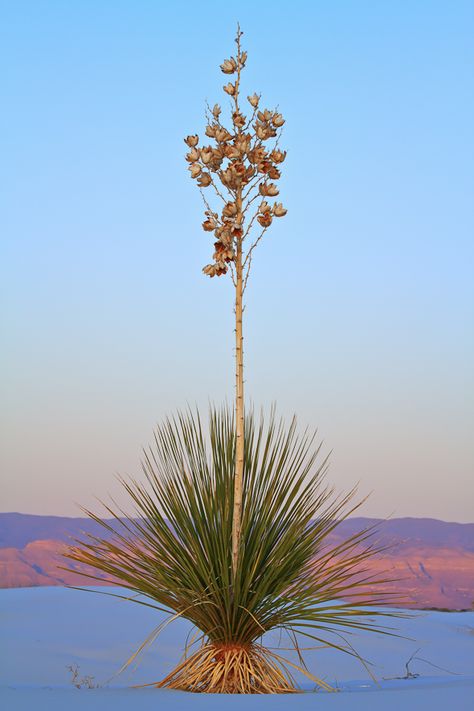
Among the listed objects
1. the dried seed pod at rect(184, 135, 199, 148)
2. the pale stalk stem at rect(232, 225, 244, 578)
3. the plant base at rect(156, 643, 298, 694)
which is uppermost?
the dried seed pod at rect(184, 135, 199, 148)

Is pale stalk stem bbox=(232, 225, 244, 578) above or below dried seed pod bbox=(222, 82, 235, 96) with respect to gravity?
below

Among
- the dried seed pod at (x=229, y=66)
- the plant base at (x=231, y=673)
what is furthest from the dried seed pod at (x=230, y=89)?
the plant base at (x=231, y=673)

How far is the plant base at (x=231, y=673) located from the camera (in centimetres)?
605

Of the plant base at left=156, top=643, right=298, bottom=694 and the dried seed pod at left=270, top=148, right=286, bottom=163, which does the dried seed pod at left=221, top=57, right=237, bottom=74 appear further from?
the plant base at left=156, top=643, right=298, bottom=694

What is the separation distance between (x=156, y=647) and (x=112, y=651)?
1.50 feet

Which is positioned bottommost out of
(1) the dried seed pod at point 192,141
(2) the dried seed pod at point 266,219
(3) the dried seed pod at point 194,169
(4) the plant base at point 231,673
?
(4) the plant base at point 231,673

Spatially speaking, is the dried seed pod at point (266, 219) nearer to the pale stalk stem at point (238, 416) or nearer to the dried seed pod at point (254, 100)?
the pale stalk stem at point (238, 416)

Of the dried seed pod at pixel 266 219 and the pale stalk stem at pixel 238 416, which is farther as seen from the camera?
the dried seed pod at pixel 266 219

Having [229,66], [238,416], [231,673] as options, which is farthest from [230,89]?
[231,673]

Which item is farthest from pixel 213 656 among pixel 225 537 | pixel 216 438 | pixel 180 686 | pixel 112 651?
pixel 112 651

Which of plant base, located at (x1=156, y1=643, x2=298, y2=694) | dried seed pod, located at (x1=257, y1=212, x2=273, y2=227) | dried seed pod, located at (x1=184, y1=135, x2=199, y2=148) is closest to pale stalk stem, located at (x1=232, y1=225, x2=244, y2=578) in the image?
dried seed pod, located at (x1=257, y1=212, x2=273, y2=227)

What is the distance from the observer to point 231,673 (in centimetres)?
613

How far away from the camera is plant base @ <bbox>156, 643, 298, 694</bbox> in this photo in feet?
19.8

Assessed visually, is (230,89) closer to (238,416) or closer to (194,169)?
(194,169)
